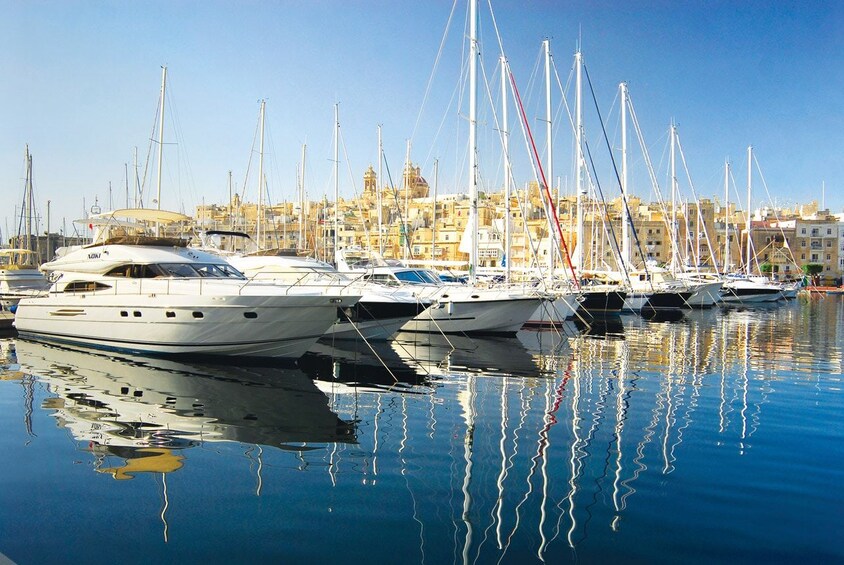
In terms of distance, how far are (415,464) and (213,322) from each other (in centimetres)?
914

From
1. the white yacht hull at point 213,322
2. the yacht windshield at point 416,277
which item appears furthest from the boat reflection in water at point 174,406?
the yacht windshield at point 416,277

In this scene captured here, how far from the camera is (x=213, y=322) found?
16281mm

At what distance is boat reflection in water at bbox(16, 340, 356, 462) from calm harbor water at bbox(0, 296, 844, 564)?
56 mm

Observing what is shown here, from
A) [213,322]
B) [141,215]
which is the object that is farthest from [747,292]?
[213,322]

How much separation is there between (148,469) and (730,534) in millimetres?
6401

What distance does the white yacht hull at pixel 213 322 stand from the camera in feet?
52.8

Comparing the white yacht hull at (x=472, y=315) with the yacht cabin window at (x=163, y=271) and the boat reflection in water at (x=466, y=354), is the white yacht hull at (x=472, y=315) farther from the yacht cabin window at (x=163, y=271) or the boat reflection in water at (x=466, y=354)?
the yacht cabin window at (x=163, y=271)

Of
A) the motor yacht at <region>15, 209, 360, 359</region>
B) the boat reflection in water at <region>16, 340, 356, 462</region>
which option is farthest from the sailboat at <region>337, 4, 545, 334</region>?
the boat reflection in water at <region>16, 340, 356, 462</region>

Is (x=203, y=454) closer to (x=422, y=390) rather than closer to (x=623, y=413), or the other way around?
(x=422, y=390)

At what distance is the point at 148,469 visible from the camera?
8.30 meters

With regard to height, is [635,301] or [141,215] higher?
[141,215]

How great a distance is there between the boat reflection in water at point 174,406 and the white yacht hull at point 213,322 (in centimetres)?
60

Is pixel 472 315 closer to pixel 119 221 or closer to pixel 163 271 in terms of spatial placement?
pixel 163 271

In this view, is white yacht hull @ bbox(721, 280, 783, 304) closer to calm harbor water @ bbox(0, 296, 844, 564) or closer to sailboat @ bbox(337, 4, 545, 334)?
sailboat @ bbox(337, 4, 545, 334)
